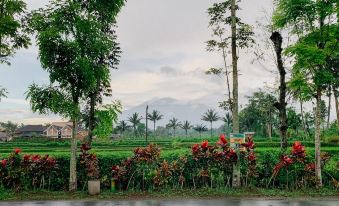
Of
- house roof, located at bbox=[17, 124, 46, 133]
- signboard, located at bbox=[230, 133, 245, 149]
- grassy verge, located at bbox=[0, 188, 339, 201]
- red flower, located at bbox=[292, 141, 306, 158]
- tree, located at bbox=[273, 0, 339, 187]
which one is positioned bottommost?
grassy verge, located at bbox=[0, 188, 339, 201]

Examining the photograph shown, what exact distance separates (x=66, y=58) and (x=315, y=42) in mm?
10437

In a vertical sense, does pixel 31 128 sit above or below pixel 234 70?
below

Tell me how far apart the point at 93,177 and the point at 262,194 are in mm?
6706

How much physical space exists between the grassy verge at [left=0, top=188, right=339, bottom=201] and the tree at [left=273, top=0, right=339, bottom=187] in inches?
52.7

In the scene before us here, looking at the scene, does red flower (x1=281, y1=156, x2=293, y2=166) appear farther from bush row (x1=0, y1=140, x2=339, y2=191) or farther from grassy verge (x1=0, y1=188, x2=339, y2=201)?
grassy verge (x1=0, y1=188, x2=339, y2=201)

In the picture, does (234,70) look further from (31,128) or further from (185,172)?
(31,128)

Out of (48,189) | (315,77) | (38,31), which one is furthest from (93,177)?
(315,77)

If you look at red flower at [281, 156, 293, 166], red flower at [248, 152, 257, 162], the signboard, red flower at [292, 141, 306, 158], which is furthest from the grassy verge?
the signboard

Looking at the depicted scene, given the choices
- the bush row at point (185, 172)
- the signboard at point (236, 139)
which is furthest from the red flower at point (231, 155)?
the signboard at point (236, 139)

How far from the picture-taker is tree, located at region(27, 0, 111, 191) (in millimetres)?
15898

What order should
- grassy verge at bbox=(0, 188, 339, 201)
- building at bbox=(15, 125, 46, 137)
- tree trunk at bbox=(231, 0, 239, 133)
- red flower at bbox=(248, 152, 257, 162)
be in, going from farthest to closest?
building at bbox=(15, 125, 46, 137) < tree trunk at bbox=(231, 0, 239, 133) < red flower at bbox=(248, 152, 257, 162) < grassy verge at bbox=(0, 188, 339, 201)

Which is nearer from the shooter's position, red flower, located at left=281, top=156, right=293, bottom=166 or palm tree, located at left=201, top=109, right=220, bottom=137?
red flower, located at left=281, top=156, right=293, bottom=166

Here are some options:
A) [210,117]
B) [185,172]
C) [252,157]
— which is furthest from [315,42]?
[210,117]

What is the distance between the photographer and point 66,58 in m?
16.2
